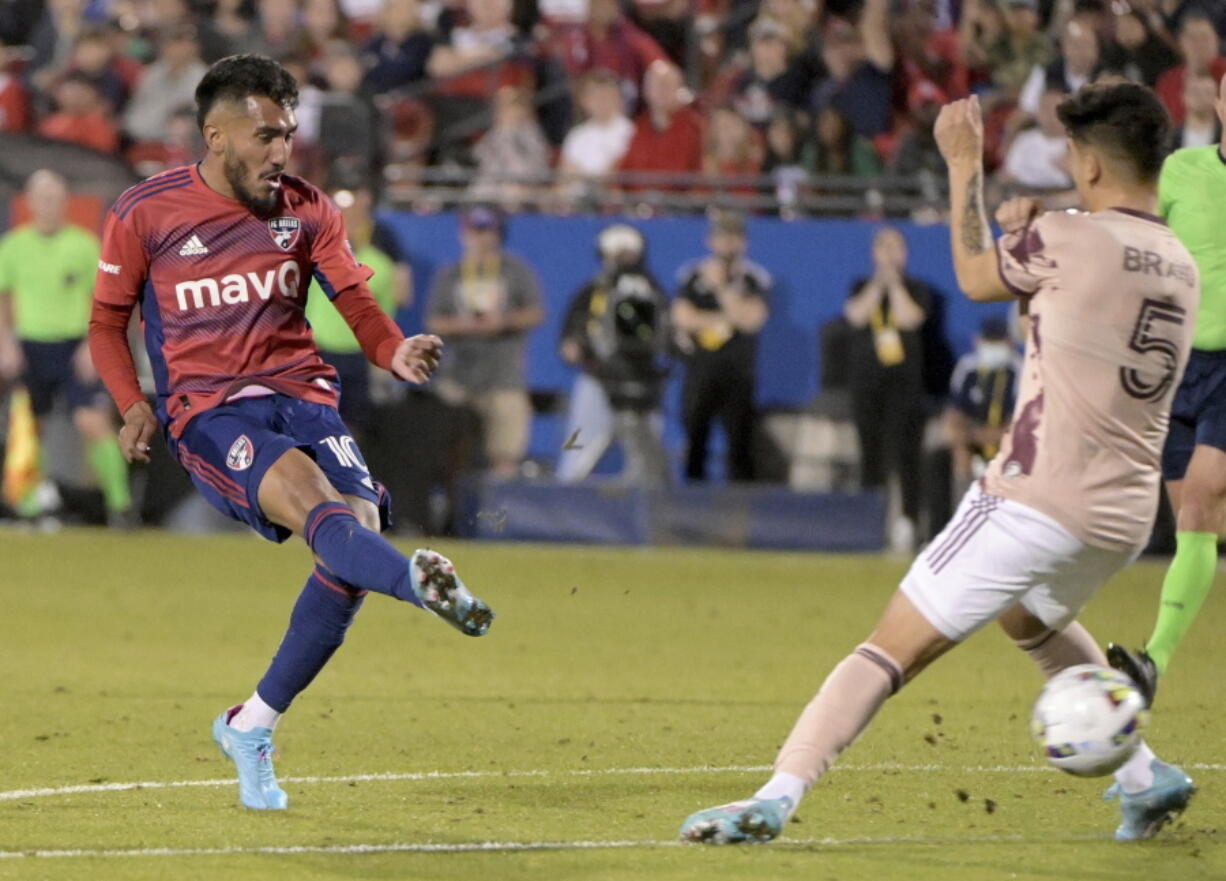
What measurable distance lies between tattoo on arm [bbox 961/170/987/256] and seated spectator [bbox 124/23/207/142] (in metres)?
14.6

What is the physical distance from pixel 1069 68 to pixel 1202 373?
28.1ft

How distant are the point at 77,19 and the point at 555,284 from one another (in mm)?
6906

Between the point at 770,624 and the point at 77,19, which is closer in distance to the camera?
the point at 770,624

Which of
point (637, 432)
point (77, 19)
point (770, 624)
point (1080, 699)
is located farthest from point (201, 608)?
point (77, 19)

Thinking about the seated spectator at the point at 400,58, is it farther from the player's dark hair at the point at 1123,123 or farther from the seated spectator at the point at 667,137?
the player's dark hair at the point at 1123,123

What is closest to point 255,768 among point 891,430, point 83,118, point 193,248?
point 193,248

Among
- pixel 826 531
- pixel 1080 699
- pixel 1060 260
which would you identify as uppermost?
pixel 1060 260

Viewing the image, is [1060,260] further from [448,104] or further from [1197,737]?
[448,104]

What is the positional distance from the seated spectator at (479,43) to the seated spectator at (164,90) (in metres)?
2.20

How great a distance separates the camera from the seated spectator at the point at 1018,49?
55.1 feet

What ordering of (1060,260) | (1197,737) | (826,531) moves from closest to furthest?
(1060,260), (1197,737), (826,531)

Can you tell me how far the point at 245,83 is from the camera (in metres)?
6.46

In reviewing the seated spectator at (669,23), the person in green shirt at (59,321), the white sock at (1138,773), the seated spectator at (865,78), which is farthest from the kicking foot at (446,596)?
the seated spectator at (669,23)

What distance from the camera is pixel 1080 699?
18.0 ft
